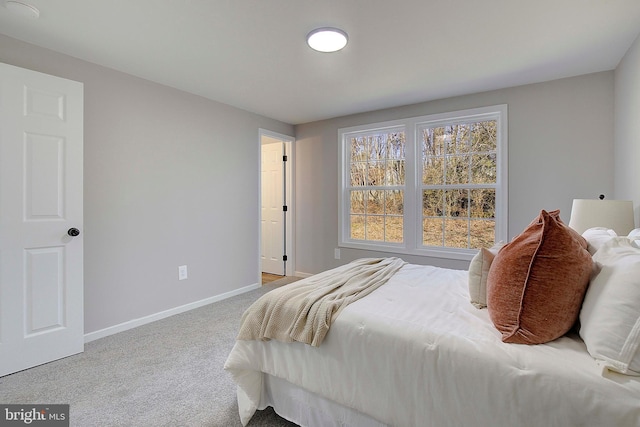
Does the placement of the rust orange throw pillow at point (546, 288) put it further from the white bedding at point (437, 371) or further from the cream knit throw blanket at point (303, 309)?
the cream knit throw blanket at point (303, 309)

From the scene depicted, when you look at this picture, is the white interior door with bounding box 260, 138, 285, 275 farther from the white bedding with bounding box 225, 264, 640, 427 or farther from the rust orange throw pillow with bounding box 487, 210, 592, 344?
the rust orange throw pillow with bounding box 487, 210, 592, 344

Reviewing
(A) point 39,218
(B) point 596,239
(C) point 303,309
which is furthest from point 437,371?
(A) point 39,218

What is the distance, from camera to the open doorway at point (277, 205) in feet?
15.7

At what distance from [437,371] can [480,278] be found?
2.00ft

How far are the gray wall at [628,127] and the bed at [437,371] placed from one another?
1.28m

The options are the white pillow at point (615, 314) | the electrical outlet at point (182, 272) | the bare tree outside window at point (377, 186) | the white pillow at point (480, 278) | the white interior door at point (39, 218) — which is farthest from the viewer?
the bare tree outside window at point (377, 186)

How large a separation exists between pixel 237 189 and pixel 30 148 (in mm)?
2013

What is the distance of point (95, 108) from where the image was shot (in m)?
2.63

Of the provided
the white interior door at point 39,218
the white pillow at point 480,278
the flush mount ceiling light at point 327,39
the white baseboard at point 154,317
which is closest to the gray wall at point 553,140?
→ the flush mount ceiling light at point 327,39

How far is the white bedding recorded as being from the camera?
3.13 feet

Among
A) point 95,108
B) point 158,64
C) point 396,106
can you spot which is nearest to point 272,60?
point 158,64

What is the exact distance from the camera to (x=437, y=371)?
3.81 feet

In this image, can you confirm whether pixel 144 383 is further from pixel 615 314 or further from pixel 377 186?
pixel 377 186

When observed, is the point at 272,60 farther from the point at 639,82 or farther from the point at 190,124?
the point at 639,82
